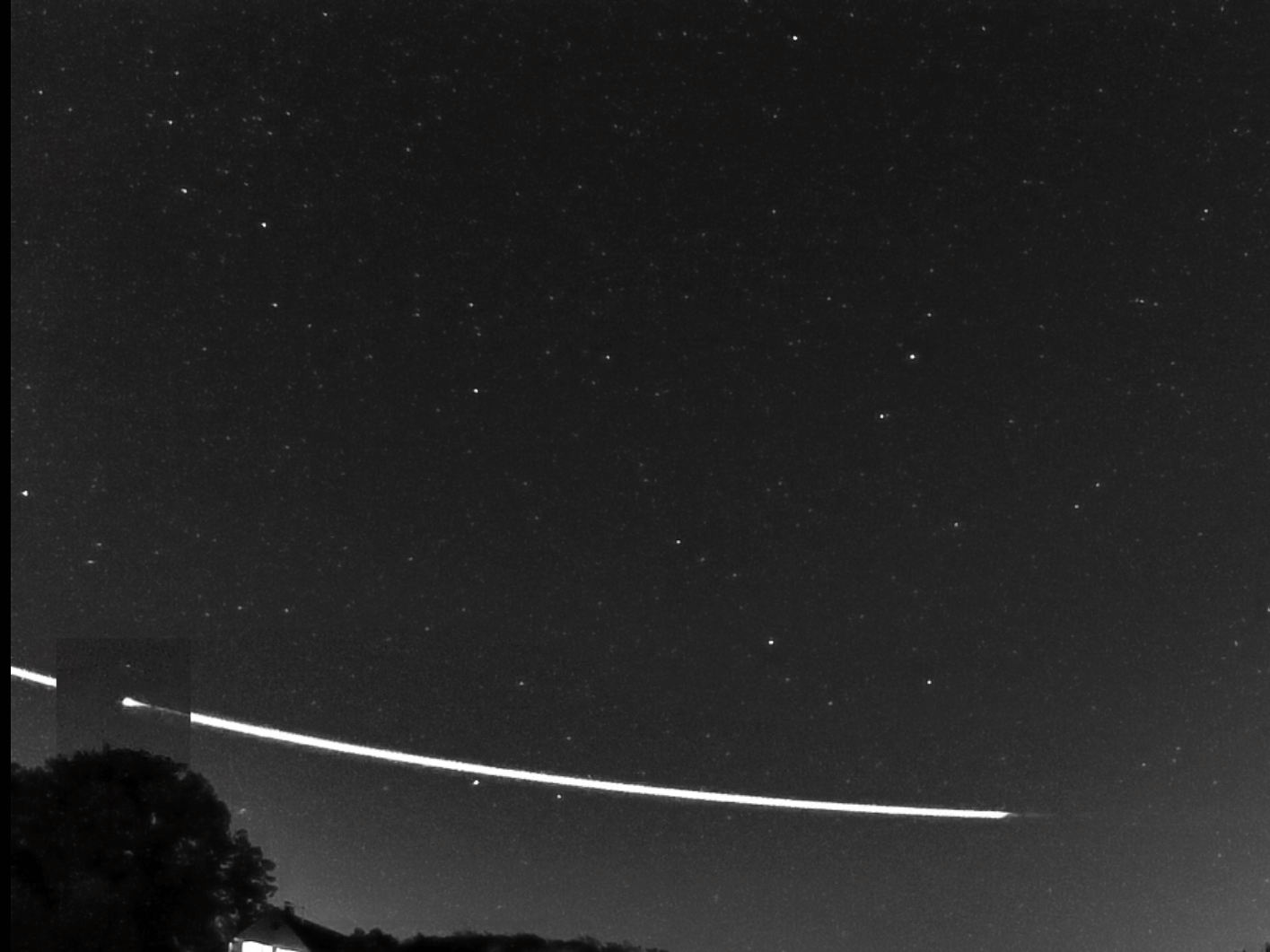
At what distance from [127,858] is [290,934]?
1923 cm

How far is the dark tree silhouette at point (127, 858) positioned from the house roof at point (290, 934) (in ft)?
45.3

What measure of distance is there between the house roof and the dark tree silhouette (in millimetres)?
13808

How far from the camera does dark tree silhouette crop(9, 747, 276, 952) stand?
46.2ft

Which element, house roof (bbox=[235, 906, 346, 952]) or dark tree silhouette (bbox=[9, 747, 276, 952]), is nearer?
dark tree silhouette (bbox=[9, 747, 276, 952])

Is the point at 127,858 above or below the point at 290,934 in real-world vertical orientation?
above

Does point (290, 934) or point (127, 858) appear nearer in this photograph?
point (127, 858)

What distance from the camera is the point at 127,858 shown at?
1500 cm

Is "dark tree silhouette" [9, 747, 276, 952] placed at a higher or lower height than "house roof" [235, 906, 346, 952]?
higher

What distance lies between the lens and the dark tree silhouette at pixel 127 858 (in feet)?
46.2

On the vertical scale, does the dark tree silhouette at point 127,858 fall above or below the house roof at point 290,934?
above

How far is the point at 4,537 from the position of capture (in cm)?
362

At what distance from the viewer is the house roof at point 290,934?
3136cm

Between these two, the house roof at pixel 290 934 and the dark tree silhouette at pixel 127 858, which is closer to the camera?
the dark tree silhouette at pixel 127 858

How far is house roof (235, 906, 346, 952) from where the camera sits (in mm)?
31359
